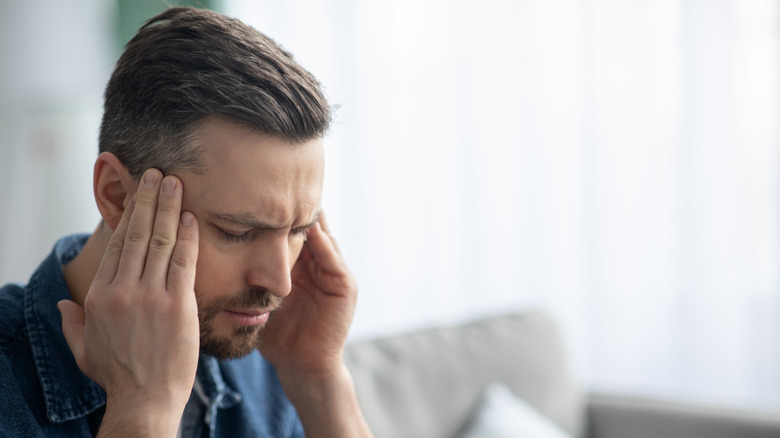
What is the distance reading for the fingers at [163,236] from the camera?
96cm

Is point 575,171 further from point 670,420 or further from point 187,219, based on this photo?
point 187,219

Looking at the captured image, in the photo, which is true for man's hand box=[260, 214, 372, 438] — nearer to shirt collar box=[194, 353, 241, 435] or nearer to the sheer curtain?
shirt collar box=[194, 353, 241, 435]

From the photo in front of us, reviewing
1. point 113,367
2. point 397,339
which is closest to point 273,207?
point 113,367

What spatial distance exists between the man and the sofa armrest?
47.8 inches

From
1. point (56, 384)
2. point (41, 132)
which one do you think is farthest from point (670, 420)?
point (41, 132)

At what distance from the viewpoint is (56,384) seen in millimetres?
976

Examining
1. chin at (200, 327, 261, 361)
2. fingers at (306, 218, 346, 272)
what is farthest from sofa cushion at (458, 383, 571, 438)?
chin at (200, 327, 261, 361)

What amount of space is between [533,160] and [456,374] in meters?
1.36

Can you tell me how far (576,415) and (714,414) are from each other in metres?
0.35

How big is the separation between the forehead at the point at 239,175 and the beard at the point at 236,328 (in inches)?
5.0

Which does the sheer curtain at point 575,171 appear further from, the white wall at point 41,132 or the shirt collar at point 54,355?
the shirt collar at point 54,355

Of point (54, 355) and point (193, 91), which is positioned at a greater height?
point (193, 91)

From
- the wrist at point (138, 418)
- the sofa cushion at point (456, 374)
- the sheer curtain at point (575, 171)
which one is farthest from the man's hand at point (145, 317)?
the sheer curtain at point (575, 171)

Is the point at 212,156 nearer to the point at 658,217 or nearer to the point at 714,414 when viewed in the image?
the point at 714,414
